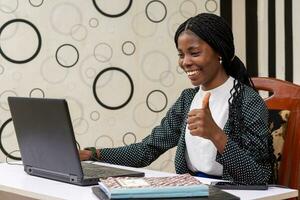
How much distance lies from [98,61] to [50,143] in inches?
51.8

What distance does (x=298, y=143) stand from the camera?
1.84 meters

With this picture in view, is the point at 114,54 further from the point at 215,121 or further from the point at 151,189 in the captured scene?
Answer: the point at 151,189

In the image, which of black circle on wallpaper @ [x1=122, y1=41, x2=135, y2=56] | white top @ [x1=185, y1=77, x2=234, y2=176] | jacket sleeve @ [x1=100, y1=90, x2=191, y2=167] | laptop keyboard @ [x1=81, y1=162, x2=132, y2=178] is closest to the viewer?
laptop keyboard @ [x1=81, y1=162, x2=132, y2=178]

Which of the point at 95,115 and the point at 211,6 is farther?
the point at 211,6

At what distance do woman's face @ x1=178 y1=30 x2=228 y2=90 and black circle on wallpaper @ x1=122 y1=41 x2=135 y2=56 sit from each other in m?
1.00

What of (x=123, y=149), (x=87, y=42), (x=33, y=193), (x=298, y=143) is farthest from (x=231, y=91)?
(x=87, y=42)

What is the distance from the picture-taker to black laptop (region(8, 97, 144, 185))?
1402 mm

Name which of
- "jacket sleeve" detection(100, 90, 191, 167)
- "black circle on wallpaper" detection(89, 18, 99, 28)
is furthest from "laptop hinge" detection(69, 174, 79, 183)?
"black circle on wallpaper" detection(89, 18, 99, 28)

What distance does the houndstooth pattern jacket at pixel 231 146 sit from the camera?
1555 mm

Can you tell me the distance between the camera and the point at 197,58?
1.82 meters

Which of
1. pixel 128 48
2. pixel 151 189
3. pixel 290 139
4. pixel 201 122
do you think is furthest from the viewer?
pixel 128 48

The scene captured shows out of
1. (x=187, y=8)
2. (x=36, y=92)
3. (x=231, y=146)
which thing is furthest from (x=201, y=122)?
(x=187, y=8)

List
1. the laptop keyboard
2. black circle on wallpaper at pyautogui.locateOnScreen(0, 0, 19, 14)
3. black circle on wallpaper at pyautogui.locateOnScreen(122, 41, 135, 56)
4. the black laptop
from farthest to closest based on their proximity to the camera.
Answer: black circle on wallpaper at pyautogui.locateOnScreen(122, 41, 135, 56)
black circle on wallpaper at pyautogui.locateOnScreen(0, 0, 19, 14)
the laptop keyboard
the black laptop

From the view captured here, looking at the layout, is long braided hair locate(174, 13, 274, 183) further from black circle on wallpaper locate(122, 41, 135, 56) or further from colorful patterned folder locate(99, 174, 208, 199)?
black circle on wallpaper locate(122, 41, 135, 56)
